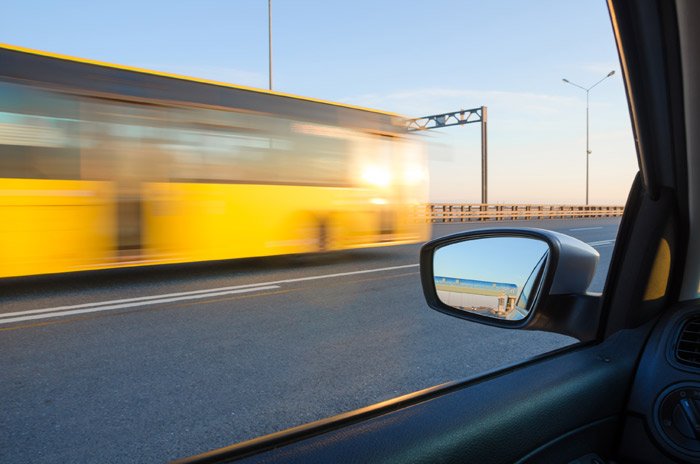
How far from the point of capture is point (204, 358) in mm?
4414

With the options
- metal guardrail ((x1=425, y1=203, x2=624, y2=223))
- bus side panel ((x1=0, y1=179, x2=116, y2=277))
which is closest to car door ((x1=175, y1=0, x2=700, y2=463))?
bus side panel ((x1=0, y1=179, x2=116, y2=277))

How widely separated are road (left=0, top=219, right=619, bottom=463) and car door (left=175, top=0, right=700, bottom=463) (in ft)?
1.08

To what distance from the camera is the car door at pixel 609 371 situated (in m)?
1.19

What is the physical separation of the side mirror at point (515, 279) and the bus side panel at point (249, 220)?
282 inches

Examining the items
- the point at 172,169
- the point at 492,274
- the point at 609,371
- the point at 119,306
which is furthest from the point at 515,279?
the point at 172,169

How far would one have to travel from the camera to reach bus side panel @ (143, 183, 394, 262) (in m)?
8.48

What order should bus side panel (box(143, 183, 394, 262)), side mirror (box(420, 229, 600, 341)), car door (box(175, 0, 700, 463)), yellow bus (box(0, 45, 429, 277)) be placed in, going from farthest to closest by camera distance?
bus side panel (box(143, 183, 394, 262))
yellow bus (box(0, 45, 429, 277))
side mirror (box(420, 229, 600, 341))
car door (box(175, 0, 700, 463))

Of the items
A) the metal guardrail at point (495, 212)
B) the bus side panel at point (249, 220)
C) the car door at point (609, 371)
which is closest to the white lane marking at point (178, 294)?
the bus side panel at point (249, 220)

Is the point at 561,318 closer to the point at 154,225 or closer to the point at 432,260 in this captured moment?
the point at 432,260

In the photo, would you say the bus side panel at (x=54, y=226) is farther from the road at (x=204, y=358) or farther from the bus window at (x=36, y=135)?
the road at (x=204, y=358)

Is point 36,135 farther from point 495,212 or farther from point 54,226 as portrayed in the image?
point 495,212

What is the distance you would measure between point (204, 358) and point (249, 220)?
520 cm

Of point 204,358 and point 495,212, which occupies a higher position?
point 495,212

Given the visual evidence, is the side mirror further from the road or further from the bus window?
the bus window
